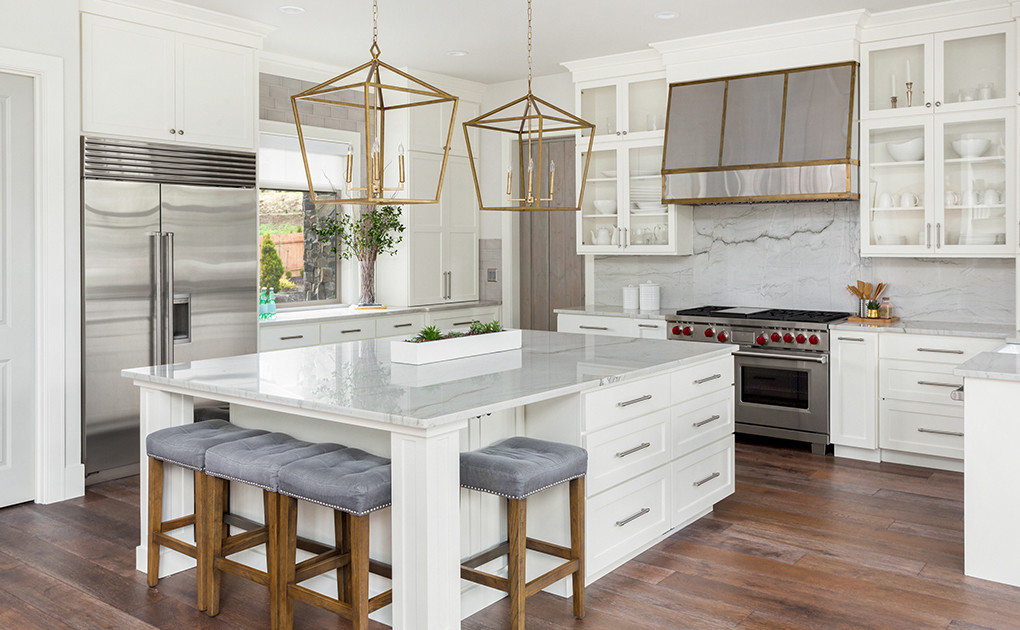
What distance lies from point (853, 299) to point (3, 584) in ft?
16.5

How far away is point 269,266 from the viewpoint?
6348 millimetres

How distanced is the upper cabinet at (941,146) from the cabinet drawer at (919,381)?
701 millimetres

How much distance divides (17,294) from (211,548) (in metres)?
2.16

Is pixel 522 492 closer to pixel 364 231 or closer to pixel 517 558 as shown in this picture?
pixel 517 558

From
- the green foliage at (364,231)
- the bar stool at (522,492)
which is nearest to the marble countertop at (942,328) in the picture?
the bar stool at (522,492)

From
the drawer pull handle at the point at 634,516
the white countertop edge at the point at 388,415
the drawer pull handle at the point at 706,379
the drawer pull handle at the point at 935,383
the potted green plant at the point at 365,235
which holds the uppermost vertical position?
the potted green plant at the point at 365,235

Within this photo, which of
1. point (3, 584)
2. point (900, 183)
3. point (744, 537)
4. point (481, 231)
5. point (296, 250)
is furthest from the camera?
point (481, 231)

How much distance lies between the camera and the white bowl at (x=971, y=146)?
192 inches

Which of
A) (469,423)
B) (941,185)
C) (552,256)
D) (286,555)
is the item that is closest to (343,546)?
(286,555)

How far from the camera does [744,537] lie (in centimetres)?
→ 377

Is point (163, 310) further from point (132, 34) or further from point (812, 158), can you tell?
point (812, 158)

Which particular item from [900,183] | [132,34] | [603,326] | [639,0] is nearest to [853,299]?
[900,183]

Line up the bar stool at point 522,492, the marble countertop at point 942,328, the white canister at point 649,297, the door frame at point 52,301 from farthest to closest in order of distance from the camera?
the white canister at point 649,297 < the marble countertop at point 942,328 < the door frame at point 52,301 < the bar stool at point 522,492

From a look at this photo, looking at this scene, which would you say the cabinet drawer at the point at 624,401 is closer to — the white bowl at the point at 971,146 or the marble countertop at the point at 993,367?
the marble countertop at the point at 993,367
